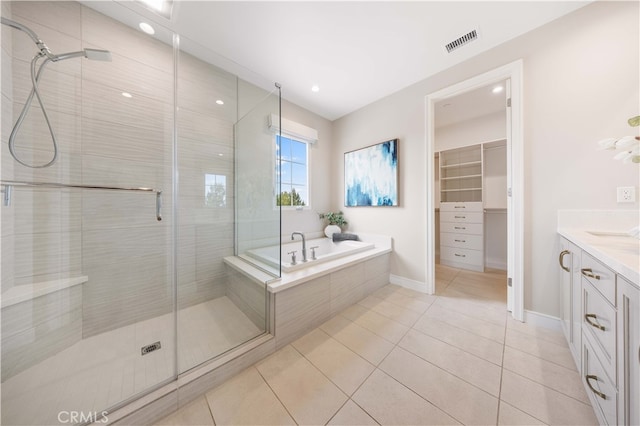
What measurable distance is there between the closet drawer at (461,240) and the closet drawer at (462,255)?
2.6 inches

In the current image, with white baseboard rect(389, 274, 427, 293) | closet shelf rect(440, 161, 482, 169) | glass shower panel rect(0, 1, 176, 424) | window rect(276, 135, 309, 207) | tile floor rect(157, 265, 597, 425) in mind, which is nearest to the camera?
tile floor rect(157, 265, 597, 425)

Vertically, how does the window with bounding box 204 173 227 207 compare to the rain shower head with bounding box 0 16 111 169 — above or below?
below

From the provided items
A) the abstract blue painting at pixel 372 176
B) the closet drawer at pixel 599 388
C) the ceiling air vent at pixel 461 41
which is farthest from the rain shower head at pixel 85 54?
the closet drawer at pixel 599 388

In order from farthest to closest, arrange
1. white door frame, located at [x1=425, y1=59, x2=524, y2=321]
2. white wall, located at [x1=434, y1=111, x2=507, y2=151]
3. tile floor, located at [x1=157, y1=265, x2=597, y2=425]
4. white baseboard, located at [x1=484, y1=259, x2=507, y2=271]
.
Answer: white baseboard, located at [x1=484, y1=259, x2=507, y2=271] < white wall, located at [x1=434, y1=111, x2=507, y2=151] < white door frame, located at [x1=425, y1=59, x2=524, y2=321] < tile floor, located at [x1=157, y1=265, x2=597, y2=425]

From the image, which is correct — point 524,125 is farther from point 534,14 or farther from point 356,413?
point 356,413

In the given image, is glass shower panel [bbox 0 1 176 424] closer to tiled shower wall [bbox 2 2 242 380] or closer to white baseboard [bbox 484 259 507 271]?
tiled shower wall [bbox 2 2 242 380]

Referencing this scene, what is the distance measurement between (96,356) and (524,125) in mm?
3668

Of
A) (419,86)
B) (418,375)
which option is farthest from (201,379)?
(419,86)

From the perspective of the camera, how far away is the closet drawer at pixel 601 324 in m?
0.74

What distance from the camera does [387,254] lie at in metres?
2.59

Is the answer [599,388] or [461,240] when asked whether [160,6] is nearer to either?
[599,388]

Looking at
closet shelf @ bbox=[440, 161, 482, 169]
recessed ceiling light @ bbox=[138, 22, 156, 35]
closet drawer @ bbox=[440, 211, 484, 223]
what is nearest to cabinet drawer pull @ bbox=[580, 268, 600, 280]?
closet drawer @ bbox=[440, 211, 484, 223]

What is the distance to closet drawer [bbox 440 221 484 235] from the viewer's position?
306 cm

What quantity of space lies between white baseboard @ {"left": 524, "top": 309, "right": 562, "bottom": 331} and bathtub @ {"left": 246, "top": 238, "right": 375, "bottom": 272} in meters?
1.49
